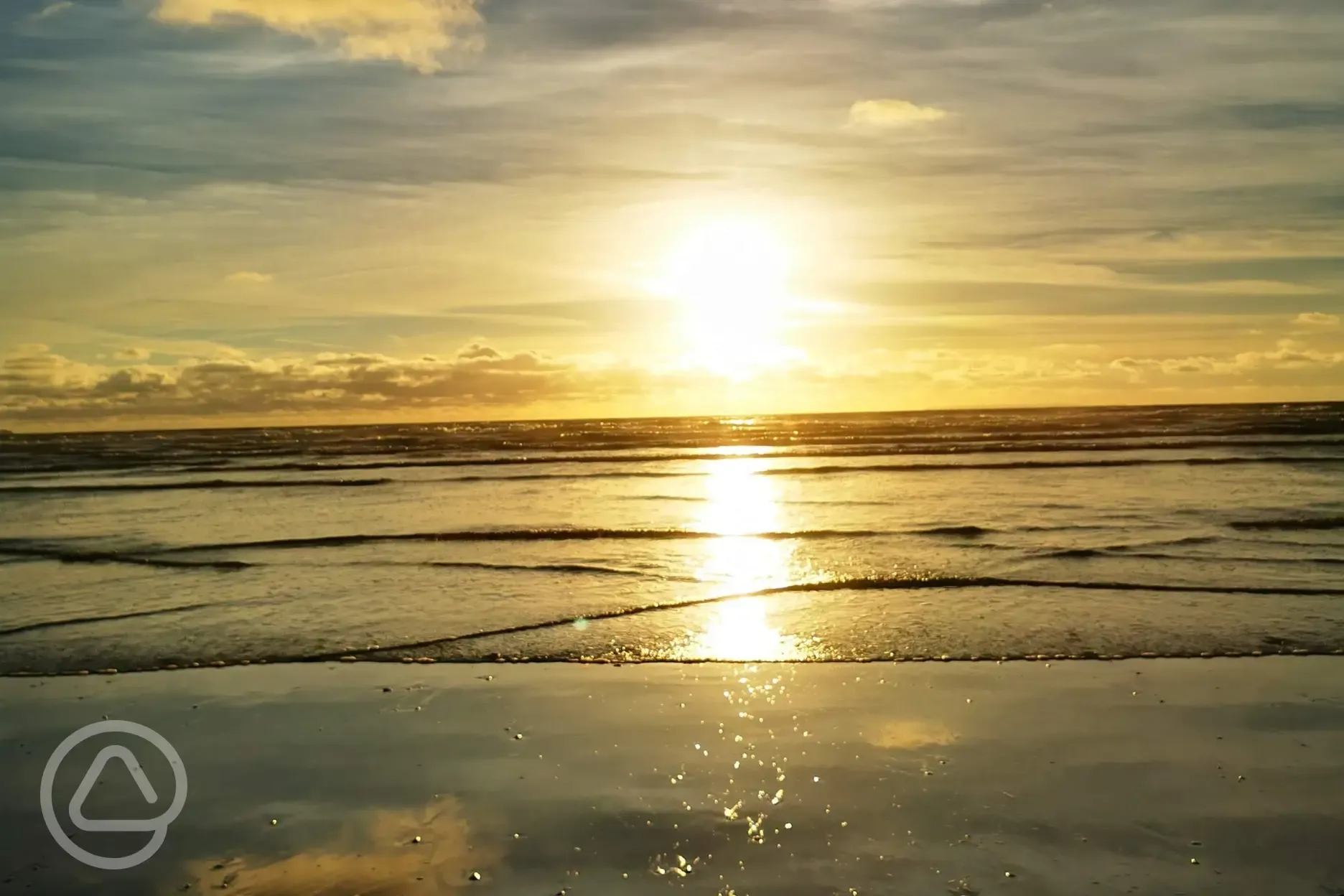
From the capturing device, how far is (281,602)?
583 inches

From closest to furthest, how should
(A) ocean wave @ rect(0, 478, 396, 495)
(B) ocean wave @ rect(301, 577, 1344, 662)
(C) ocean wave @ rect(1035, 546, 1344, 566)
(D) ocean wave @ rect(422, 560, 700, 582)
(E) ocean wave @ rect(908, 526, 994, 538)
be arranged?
(B) ocean wave @ rect(301, 577, 1344, 662), (C) ocean wave @ rect(1035, 546, 1344, 566), (D) ocean wave @ rect(422, 560, 700, 582), (E) ocean wave @ rect(908, 526, 994, 538), (A) ocean wave @ rect(0, 478, 396, 495)

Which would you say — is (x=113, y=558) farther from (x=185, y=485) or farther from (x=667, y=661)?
(x=185, y=485)

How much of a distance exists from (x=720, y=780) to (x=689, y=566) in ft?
35.1

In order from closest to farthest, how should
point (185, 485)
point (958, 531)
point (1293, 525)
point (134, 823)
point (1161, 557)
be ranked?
point (134, 823) → point (1161, 557) → point (1293, 525) → point (958, 531) → point (185, 485)

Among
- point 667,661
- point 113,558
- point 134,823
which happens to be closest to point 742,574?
point 667,661

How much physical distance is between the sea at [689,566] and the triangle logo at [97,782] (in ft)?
10.0

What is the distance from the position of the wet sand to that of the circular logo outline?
80mm

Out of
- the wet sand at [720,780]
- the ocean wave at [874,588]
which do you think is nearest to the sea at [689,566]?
the ocean wave at [874,588]

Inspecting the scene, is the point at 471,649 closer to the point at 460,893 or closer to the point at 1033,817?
the point at 460,893

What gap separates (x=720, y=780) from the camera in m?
7.29

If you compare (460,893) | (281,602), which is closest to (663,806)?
(460,893)

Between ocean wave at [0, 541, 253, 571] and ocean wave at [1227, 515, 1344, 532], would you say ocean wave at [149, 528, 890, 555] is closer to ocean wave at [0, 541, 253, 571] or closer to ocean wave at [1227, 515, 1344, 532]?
ocean wave at [0, 541, 253, 571]

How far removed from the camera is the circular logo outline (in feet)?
21.1

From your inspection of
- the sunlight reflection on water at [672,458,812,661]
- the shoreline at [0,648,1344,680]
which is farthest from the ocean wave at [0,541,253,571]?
the sunlight reflection on water at [672,458,812,661]
